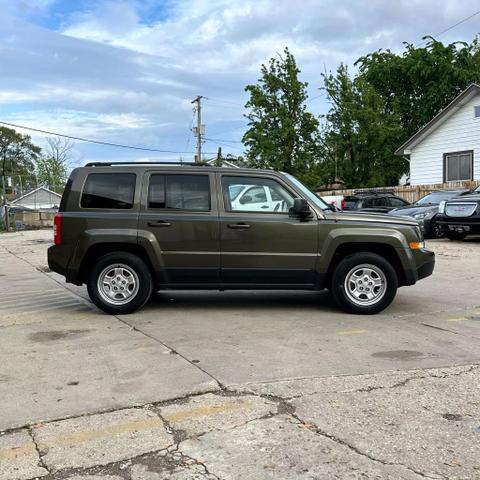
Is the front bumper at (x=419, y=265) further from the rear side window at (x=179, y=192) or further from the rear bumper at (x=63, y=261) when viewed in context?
the rear bumper at (x=63, y=261)

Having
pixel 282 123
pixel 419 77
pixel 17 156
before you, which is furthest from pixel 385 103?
pixel 17 156

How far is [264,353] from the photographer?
565 cm

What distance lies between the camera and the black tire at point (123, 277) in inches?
292

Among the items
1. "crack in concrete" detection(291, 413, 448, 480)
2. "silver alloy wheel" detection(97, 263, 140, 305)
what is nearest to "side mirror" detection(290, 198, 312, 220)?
"silver alloy wheel" detection(97, 263, 140, 305)

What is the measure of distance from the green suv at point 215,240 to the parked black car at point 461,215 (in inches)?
348

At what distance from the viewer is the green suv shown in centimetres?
738

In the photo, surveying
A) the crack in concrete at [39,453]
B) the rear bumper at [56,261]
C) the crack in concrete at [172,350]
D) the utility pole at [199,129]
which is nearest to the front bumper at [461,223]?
the crack in concrete at [172,350]

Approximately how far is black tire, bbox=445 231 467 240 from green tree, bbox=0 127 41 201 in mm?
88029

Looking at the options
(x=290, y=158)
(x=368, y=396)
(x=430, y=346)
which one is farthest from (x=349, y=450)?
(x=290, y=158)

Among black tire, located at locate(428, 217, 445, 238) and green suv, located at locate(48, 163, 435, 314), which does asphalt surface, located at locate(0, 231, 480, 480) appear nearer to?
green suv, located at locate(48, 163, 435, 314)

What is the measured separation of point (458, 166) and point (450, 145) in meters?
0.95

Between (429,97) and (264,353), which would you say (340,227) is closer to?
(264,353)

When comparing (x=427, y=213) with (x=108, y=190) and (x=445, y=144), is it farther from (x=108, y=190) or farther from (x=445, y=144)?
(x=108, y=190)

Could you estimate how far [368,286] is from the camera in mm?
7441
